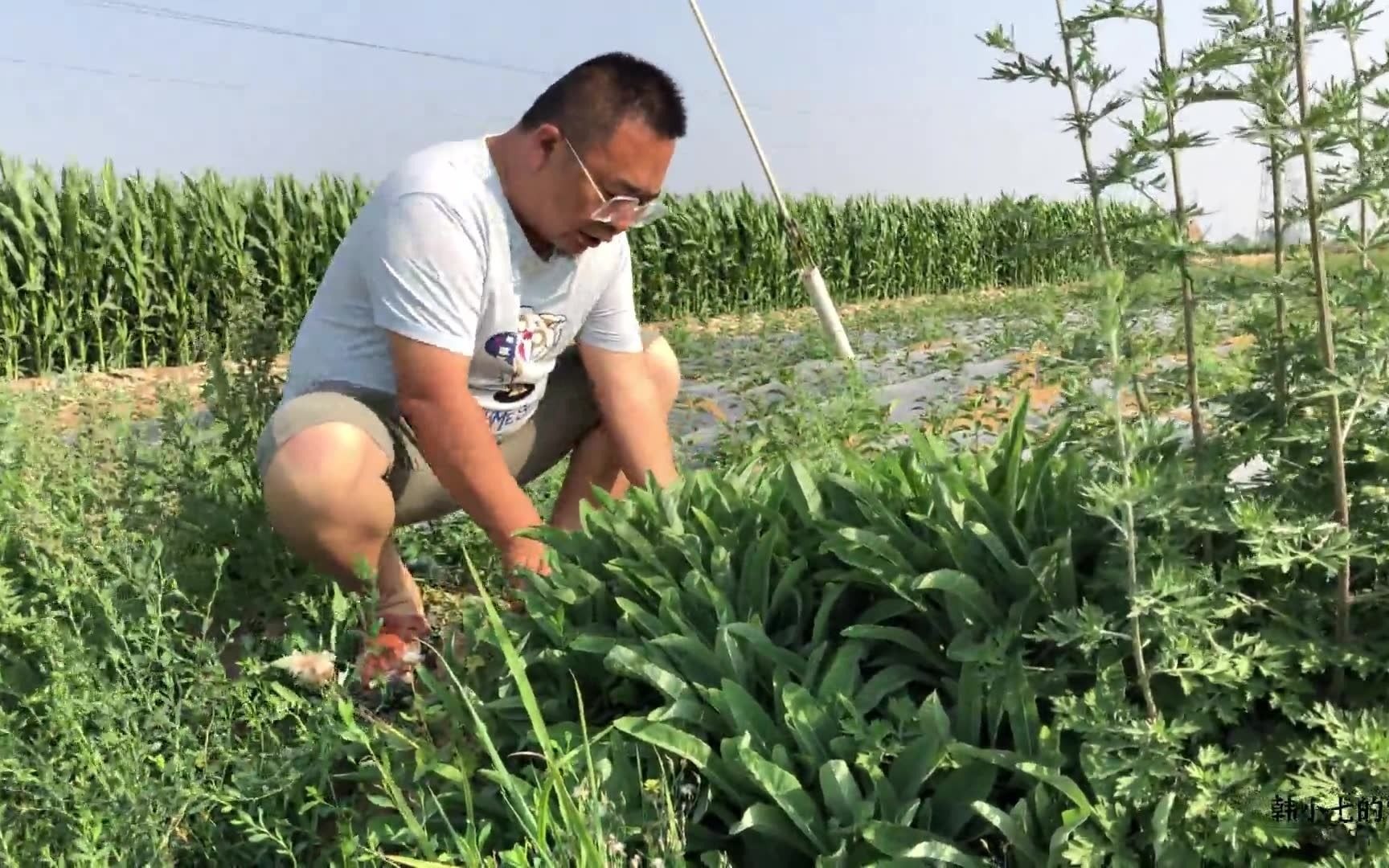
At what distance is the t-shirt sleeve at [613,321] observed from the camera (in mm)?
2867

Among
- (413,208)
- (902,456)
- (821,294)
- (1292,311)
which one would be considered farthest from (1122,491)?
(821,294)

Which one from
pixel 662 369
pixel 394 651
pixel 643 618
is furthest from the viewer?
pixel 662 369

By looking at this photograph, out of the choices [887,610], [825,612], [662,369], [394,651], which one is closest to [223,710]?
[394,651]

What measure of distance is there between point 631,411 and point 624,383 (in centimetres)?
9

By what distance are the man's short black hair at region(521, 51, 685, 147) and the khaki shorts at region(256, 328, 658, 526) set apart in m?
0.79

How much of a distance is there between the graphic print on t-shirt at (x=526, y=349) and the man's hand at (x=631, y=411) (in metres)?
0.15

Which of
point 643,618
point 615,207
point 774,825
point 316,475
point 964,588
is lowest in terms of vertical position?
point 774,825

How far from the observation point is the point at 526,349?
2.68 meters

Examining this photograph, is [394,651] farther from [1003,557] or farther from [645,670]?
[1003,557]

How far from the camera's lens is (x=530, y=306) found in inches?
104

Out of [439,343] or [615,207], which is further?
[615,207]

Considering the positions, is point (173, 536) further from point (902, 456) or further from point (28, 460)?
point (902, 456)

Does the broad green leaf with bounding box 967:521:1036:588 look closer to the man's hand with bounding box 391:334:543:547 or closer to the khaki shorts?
the man's hand with bounding box 391:334:543:547

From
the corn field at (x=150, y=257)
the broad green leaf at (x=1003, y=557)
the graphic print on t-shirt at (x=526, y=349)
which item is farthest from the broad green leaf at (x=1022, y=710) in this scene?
the corn field at (x=150, y=257)
